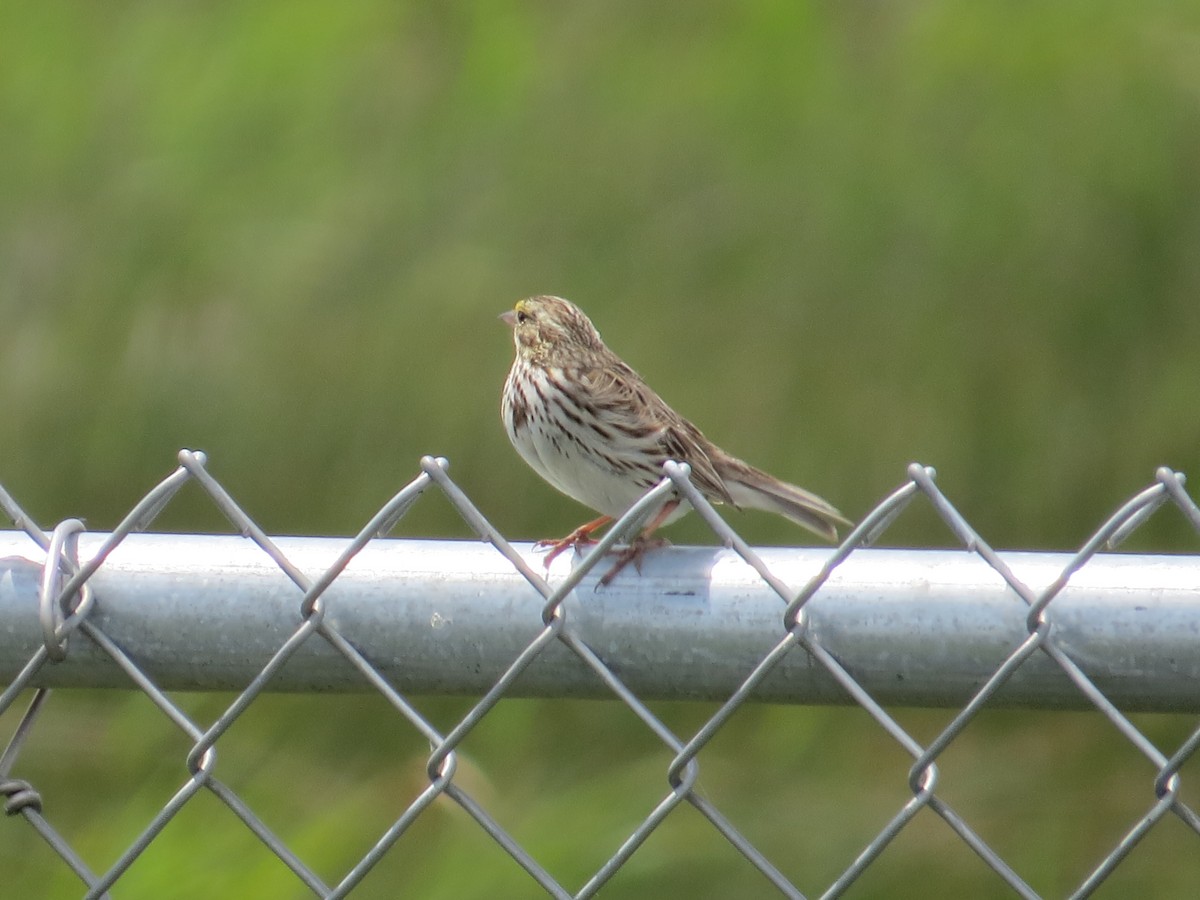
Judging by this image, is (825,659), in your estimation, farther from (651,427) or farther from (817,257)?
(817,257)

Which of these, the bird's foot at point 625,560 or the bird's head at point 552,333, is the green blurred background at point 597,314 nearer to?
the bird's head at point 552,333

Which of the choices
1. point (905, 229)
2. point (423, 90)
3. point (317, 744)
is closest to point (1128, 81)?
point (905, 229)

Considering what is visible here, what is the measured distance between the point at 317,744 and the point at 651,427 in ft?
2.94

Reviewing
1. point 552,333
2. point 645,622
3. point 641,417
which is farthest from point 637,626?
point 552,333

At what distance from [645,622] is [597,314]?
1.88 metres

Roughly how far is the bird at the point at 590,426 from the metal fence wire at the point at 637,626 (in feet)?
4.19

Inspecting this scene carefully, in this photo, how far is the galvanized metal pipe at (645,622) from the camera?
1378mm

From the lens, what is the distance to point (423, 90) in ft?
12.0

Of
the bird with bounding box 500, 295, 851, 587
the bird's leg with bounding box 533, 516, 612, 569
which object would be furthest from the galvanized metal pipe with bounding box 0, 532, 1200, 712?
the bird with bounding box 500, 295, 851, 587

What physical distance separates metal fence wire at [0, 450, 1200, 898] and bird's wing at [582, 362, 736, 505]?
1.29m

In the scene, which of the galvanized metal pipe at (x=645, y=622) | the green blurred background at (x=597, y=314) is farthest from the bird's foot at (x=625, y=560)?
the green blurred background at (x=597, y=314)

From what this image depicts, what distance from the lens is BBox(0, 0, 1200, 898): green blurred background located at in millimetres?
2879

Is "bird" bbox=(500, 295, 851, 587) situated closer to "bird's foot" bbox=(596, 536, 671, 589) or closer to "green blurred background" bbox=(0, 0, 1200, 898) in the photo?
"green blurred background" bbox=(0, 0, 1200, 898)

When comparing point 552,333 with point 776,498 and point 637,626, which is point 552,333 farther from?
point 637,626
